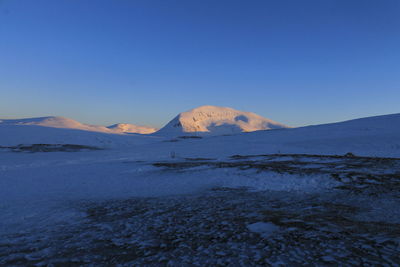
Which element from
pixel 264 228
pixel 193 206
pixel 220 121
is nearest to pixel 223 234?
pixel 264 228

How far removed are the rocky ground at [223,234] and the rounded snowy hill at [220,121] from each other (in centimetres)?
9888

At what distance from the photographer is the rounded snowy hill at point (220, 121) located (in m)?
109

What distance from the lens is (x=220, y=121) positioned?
122 m

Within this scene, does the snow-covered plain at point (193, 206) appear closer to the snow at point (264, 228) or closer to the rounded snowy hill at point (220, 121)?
the snow at point (264, 228)

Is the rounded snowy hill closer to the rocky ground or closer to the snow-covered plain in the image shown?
the snow-covered plain

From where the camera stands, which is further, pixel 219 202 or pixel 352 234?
pixel 219 202

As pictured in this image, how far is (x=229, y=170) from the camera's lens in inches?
354

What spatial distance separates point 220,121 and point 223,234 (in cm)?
11946

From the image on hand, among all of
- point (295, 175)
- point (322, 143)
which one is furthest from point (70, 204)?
point (322, 143)

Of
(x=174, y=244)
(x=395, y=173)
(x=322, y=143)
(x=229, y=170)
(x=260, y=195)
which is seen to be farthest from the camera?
(x=322, y=143)

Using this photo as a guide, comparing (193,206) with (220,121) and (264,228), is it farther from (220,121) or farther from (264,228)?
(220,121)

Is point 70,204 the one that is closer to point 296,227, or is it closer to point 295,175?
point 296,227

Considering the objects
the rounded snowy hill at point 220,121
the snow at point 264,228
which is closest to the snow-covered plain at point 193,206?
the snow at point 264,228

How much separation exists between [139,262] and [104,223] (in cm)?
Answer: 161
